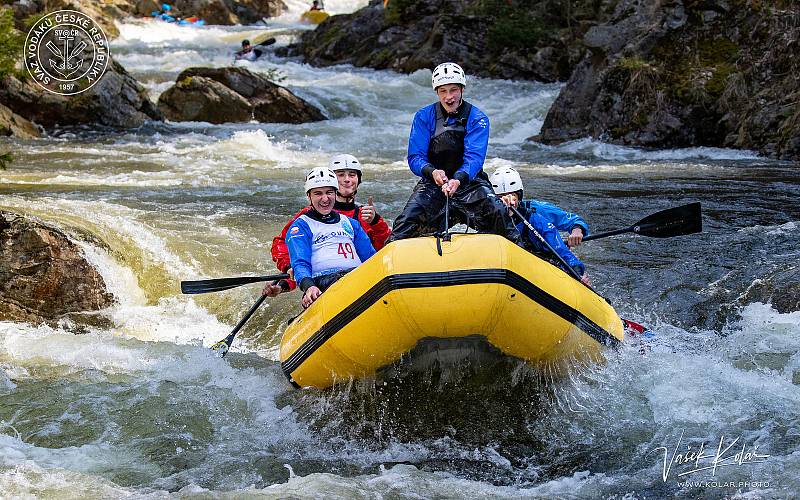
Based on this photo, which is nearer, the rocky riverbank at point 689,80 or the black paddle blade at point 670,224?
the black paddle blade at point 670,224

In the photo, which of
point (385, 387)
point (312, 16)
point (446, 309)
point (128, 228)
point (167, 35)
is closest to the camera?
point (446, 309)

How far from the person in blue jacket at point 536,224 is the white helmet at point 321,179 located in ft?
3.79

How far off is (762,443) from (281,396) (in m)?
2.75

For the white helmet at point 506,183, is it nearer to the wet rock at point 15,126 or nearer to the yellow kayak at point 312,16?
the wet rock at point 15,126

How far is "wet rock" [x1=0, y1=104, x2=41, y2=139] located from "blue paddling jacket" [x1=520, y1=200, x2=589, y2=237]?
34.4 ft

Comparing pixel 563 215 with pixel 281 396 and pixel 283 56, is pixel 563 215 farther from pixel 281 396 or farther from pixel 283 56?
pixel 283 56

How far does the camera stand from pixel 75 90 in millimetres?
16312

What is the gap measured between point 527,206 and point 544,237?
262 millimetres

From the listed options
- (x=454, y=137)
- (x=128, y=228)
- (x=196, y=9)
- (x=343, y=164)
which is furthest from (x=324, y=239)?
(x=196, y=9)

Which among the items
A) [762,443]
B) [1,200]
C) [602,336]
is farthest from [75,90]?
[762,443]

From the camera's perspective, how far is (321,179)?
19.6 ft

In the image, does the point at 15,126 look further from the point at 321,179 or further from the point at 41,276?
the point at 321,179

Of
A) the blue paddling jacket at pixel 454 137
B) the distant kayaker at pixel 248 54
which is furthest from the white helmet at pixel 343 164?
the distant kayaker at pixel 248 54

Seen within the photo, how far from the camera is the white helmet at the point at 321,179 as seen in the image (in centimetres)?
597
